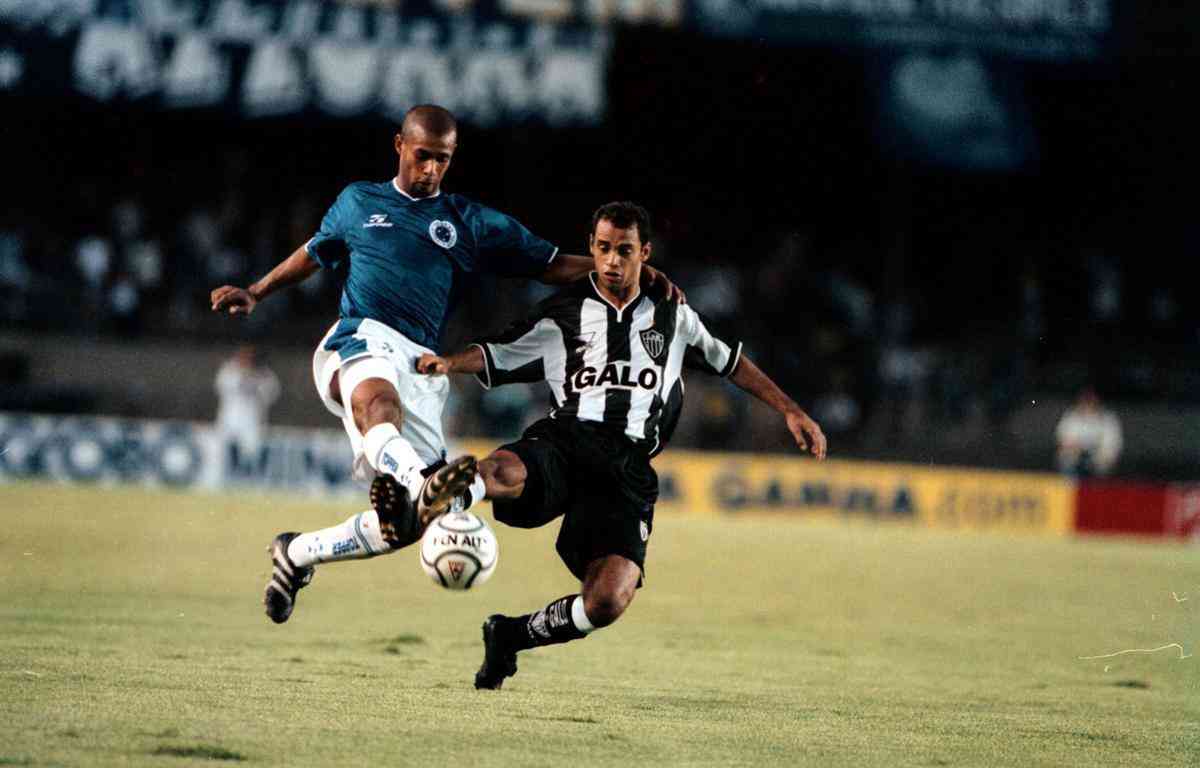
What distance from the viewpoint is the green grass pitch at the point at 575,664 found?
5.39 meters

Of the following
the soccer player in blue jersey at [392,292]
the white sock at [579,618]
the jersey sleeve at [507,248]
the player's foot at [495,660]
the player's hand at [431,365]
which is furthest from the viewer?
the jersey sleeve at [507,248]

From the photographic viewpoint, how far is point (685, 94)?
22.5m

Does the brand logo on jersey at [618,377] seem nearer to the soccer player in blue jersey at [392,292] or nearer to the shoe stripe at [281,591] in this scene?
the soccer player in blue jersey at [392,292]

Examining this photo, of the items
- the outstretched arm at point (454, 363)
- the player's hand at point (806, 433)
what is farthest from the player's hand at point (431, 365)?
the player's hand at point (806, 433)

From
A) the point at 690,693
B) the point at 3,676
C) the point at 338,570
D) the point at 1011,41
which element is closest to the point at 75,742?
the point at 3,676

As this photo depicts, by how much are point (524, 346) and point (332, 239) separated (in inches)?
38.7

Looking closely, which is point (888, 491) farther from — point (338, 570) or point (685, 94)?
point (338, 570)

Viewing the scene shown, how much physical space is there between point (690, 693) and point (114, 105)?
55.4 ft

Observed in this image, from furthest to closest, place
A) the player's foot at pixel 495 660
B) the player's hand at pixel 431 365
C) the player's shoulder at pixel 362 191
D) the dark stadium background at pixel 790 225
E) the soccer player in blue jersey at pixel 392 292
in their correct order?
the dark stadium background at pixel 790 225, the player's shoulder at pixel 362 191, the player's foot at pixel 495 660, the soccer player in blue jersey at pixel 392 292, the player's hand at pixel 431 365

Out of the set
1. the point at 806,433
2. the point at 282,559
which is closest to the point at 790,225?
the point at 806,433

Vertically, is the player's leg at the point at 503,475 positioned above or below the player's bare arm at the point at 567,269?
below

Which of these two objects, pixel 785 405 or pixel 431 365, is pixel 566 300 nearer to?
pixel 431 365

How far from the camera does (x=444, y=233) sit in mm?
6926

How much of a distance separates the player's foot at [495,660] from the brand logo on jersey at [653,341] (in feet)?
4.26
